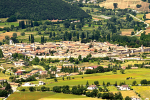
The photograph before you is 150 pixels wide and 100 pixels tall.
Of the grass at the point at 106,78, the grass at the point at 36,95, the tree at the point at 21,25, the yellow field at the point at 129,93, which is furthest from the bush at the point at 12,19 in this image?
the yellow field at the point at 129,93

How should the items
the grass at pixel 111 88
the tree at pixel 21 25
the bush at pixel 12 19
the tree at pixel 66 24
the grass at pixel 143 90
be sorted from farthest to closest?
the bush at pixel 12 19
the tree at pixel 66 24
the tree at pixel 21 25
the grass at pixel 111 88
the grass at pixel 143 90

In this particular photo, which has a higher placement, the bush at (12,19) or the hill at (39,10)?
the hill at (39,10)

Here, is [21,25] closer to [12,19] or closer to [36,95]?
[12,19]

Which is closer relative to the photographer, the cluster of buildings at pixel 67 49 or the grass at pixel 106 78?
the grass at pixel 106 78

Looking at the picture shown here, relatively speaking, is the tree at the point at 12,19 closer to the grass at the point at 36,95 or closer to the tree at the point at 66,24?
the tree at the point at 66,24

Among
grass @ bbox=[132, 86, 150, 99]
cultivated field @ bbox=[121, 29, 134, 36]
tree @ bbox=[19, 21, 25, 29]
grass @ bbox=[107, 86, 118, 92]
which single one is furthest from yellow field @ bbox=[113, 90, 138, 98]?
tree @ bbox=[19, 21, 25, 29]

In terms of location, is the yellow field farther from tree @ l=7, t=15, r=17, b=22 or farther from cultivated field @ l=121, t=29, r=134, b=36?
tree @ l=7, t=15, r=17, b=22

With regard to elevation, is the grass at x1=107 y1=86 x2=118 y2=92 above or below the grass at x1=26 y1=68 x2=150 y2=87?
above
